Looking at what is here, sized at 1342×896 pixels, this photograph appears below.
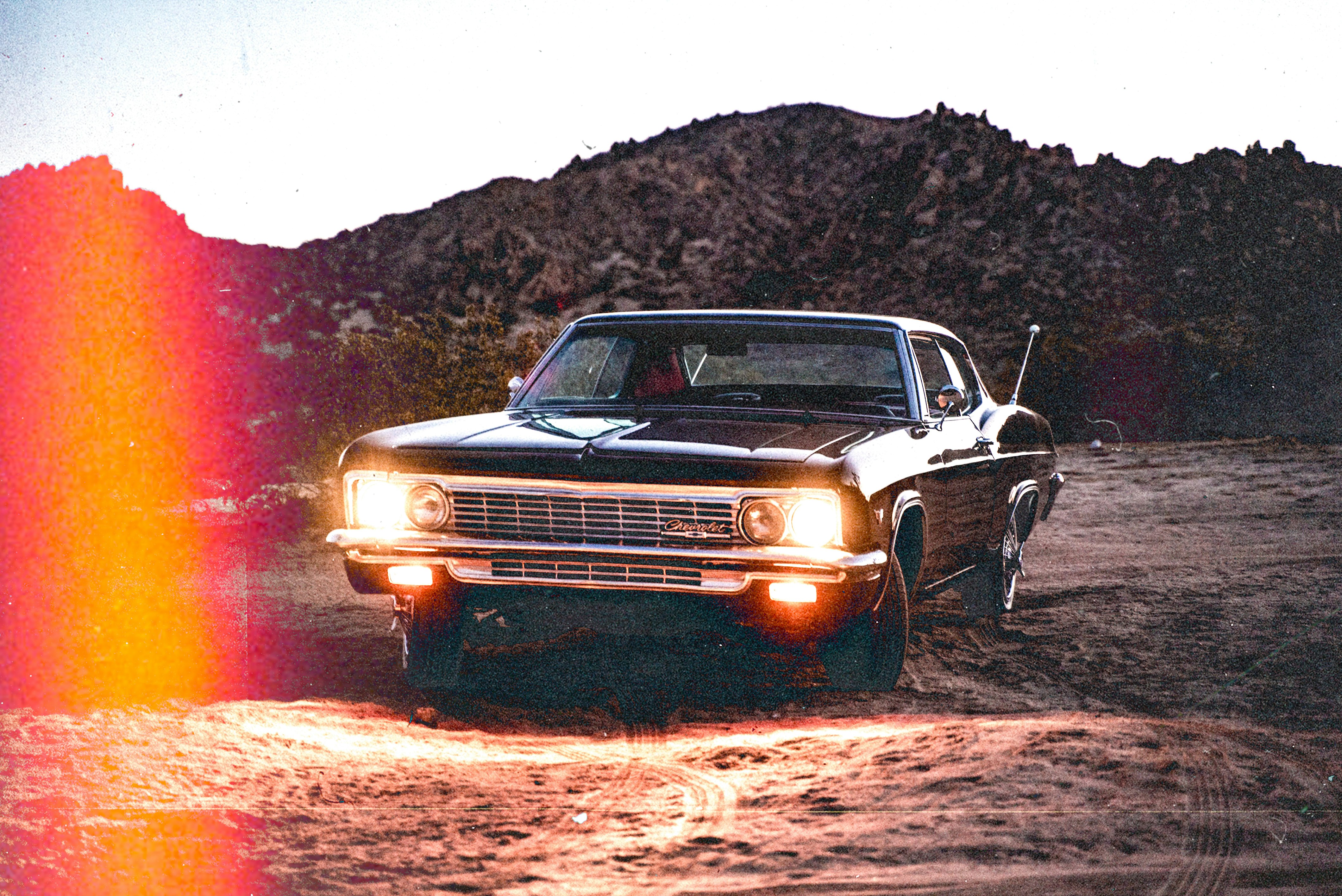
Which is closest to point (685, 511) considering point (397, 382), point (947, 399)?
point (947, 399)


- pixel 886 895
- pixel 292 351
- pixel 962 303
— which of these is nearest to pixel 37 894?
pixel 886 895

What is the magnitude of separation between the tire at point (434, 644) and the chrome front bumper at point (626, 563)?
27 cm

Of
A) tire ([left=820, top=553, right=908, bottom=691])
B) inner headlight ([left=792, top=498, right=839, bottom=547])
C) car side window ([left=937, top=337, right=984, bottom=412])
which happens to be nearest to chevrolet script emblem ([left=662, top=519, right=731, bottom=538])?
inner headlight ([left=792, top=498, right=839, bottom=547])

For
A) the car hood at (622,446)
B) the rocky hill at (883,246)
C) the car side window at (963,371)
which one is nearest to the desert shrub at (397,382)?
the car side window at (963,371)

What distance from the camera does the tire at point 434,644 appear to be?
538 centimetres

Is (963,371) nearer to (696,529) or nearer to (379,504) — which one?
(696,529)

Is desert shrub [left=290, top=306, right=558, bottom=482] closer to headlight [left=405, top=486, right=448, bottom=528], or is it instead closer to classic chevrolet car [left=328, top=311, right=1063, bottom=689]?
classic chevrolet car [left=328, top=311, right=1063, bottom=689]

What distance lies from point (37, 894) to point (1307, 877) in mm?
3272

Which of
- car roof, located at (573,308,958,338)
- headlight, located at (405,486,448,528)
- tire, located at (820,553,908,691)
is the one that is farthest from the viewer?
car roof, located at (573,308,958,338)

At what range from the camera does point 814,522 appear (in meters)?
4.77

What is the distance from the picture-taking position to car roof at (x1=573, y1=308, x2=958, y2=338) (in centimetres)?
616

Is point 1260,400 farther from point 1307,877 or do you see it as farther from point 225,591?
point 1307,877

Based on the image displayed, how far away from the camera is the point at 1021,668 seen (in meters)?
6.61

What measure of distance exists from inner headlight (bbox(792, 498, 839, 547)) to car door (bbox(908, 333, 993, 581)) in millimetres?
875
